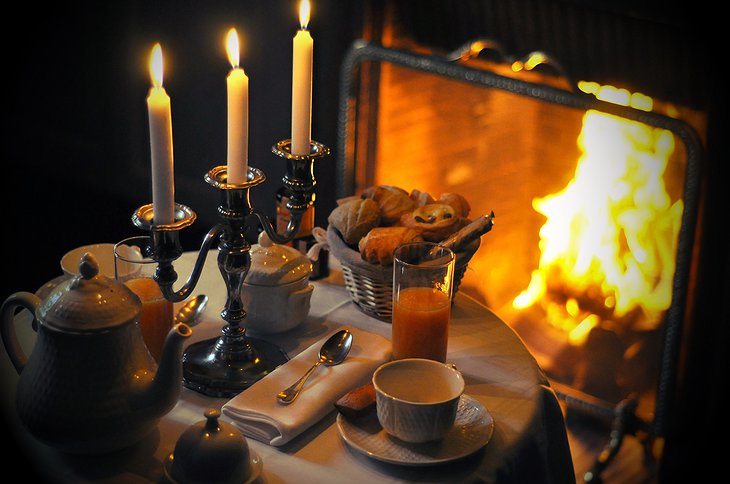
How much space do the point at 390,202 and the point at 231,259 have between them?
42cm

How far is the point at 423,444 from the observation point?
1.18 meters

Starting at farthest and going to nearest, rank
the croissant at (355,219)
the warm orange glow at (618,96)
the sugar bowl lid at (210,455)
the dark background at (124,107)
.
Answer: the dark background at (124,107) < the warm orange glow at (618,96) < the croissant at (355,219) < the sugar bowl lid at (210,455)

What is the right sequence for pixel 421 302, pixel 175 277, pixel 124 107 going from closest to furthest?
→ pixel 175 277
pixel 421 302
pixel 124 107

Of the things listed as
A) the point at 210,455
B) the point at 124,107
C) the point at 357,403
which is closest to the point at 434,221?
the point at 357,403


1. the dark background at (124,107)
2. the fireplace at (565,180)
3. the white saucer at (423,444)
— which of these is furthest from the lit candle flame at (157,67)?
the dark background at (124,107)

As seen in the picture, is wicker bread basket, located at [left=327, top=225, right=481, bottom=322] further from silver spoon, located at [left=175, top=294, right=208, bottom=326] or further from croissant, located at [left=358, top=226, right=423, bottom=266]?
silver spoon, located at [left=175, top=294, right=208, bottom=326]

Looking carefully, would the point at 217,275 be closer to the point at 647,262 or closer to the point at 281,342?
the point at 281,342

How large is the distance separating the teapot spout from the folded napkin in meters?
0.12

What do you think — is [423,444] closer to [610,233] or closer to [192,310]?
[192,310]

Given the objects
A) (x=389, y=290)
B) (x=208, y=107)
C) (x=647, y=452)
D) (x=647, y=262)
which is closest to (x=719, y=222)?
(x=647, y=262)

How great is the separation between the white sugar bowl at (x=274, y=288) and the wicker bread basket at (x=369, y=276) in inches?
3.3

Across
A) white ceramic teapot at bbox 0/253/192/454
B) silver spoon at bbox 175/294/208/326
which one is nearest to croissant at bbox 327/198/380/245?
silver spoon at bbox 175/294/208/326

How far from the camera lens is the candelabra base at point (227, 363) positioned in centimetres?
131

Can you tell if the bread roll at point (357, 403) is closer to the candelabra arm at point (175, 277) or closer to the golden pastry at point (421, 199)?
the candelabra arm at point (175, 277)
